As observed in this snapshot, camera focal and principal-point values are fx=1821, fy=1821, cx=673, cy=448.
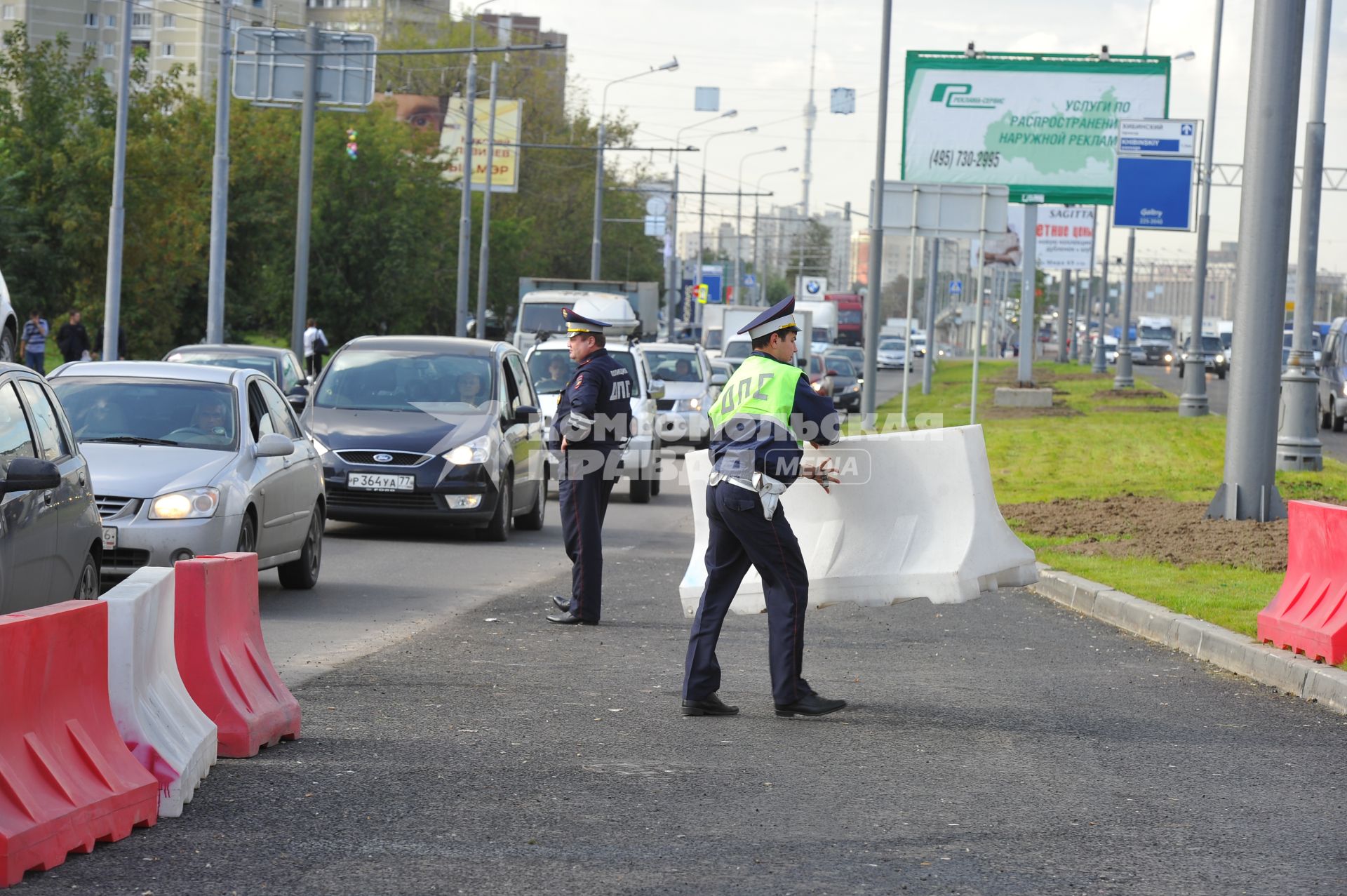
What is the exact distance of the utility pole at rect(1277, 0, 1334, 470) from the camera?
2112 centimetres

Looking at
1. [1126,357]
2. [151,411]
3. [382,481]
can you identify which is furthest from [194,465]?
[1126,357]

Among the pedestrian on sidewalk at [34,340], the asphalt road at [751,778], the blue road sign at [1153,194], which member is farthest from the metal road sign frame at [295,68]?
the asphalt road at [751,778]

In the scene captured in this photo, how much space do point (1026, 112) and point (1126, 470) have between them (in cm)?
1984

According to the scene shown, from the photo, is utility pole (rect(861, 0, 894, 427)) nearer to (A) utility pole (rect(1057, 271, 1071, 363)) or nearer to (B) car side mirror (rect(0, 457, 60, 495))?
(B) car side mirror (rect(0, 457, 60, 495))

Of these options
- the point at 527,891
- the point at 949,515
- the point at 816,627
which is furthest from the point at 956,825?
the point at 816,627

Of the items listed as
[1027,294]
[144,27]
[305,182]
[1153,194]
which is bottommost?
[1027,294]

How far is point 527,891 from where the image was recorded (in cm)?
487

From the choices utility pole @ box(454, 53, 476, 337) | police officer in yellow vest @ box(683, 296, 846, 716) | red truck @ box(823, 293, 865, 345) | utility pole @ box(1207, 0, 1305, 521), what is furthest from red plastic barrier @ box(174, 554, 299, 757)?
red truck @ box(823, 293, 865, 345)

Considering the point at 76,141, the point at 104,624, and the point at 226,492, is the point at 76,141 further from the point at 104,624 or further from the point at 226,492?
the point at 104,624

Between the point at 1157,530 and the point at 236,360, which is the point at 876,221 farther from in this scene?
the point at 1157,530

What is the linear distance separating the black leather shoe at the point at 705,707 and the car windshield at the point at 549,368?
1404cm

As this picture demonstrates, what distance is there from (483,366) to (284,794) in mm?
10711

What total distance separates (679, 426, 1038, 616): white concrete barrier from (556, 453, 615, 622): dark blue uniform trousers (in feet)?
4.94

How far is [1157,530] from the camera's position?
50.1 feet
